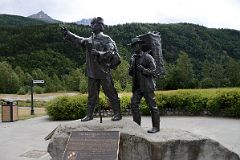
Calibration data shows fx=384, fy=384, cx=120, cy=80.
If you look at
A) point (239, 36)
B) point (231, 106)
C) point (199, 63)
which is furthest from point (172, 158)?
point (239, 36)

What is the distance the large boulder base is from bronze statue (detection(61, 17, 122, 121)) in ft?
2.44

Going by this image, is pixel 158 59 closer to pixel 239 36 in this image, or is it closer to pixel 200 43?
pixel 200 43

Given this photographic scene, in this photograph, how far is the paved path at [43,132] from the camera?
1030 cm

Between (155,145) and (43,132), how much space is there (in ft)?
24.0

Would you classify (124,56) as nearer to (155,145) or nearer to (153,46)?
(153,46)

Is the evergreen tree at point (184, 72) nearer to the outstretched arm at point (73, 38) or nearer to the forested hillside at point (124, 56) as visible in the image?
the forested hillside at point (124, 56)

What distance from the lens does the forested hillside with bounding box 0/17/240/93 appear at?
3916cm

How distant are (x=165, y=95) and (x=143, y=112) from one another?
4.17 ft

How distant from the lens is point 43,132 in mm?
13727

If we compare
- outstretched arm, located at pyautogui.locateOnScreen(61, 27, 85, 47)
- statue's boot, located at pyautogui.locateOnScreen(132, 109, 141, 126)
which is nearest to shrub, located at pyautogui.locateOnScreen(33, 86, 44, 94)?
outstretched arm, located at pyautogui.locateOnScreen(61, 27, 85, 47)

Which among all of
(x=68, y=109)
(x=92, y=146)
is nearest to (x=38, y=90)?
(x=68, y=109)

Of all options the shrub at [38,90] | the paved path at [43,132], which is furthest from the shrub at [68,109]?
the shrub at [38,90]

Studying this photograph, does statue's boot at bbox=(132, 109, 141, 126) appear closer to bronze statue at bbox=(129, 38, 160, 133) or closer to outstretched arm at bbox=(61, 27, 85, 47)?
bronze statue at bbox=(129, 38, 160, 133)

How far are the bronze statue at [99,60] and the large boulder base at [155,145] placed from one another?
74cm
